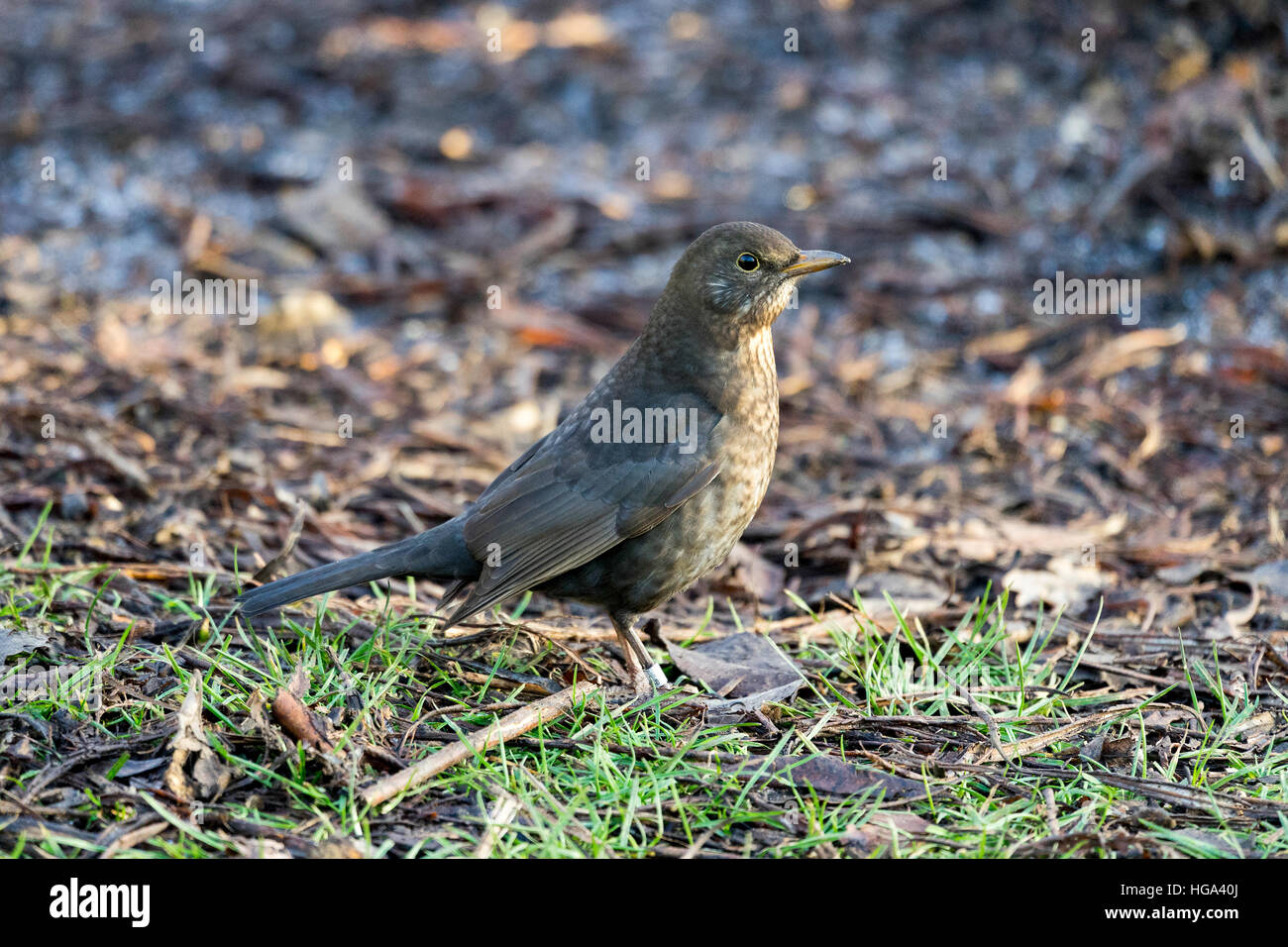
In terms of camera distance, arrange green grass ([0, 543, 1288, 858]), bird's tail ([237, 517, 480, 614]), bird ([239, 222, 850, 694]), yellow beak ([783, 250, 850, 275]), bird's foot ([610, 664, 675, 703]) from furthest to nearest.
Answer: yellow beak ([783, 250, 850, 275])
bird ([239, 222, 850, 694])
bird's tail ([237, 517, 480, 614])
bird's foot ([610, 664, 675, 703])
green grass ([0, 543, 1288, 858])

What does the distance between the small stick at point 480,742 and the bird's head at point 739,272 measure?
5.20 ft

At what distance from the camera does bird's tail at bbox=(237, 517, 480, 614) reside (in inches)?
175

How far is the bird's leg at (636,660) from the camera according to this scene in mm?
4488

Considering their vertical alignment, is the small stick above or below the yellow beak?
below

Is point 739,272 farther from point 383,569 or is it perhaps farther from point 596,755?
point 596,755

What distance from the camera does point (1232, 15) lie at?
8578 millimetres

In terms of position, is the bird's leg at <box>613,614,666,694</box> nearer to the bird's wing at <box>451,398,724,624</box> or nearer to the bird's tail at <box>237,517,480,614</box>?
the bird's wing at <box>451,398,724,624</box>

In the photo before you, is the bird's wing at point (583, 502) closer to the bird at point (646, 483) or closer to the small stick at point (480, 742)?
the bird at point (646, 483)

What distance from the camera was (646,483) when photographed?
476cm

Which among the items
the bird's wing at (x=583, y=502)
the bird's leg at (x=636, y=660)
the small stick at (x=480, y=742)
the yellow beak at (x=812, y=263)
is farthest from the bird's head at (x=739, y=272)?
the small stick at (x=480, y=742)

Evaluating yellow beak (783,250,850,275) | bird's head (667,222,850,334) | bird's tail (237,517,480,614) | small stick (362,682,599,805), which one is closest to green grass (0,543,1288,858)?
small stick (362,682,599,805)

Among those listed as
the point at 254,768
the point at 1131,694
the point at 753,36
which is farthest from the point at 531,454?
the point at 753,36

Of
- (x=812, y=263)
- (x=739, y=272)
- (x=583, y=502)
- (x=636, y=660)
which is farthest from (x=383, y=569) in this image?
(x=812, y=263)
